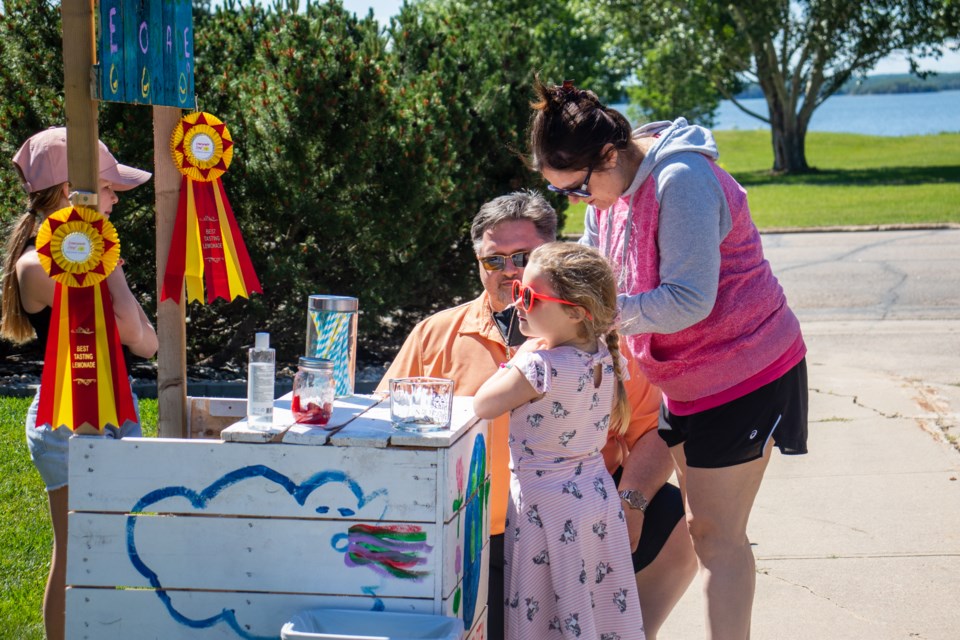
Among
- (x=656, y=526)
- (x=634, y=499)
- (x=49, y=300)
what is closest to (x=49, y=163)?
Answer: (x=49, y=300)

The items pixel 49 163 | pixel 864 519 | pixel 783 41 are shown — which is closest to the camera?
pixel 49 163

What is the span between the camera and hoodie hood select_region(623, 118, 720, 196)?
2.70m

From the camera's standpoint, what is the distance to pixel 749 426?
2820 millimetres

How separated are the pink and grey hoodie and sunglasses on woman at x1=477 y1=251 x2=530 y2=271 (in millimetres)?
302

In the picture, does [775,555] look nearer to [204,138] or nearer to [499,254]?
[499,254]

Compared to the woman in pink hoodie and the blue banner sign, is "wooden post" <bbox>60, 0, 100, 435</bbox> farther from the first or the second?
the woman in pink hoodie

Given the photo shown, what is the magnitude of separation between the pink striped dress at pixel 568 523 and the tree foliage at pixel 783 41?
2795cm

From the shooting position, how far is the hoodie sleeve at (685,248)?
2.62 meters

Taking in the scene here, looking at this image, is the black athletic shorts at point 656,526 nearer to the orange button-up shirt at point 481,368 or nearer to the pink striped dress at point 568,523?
the orange button-up shirt at point 481,368

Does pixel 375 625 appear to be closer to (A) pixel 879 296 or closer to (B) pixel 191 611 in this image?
(B) pixel 191 611

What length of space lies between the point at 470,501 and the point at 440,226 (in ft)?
17.3

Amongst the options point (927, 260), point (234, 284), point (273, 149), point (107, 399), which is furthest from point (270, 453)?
point (927, 260)

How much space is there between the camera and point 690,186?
8.63 ft

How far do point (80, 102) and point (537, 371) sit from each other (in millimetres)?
1239
